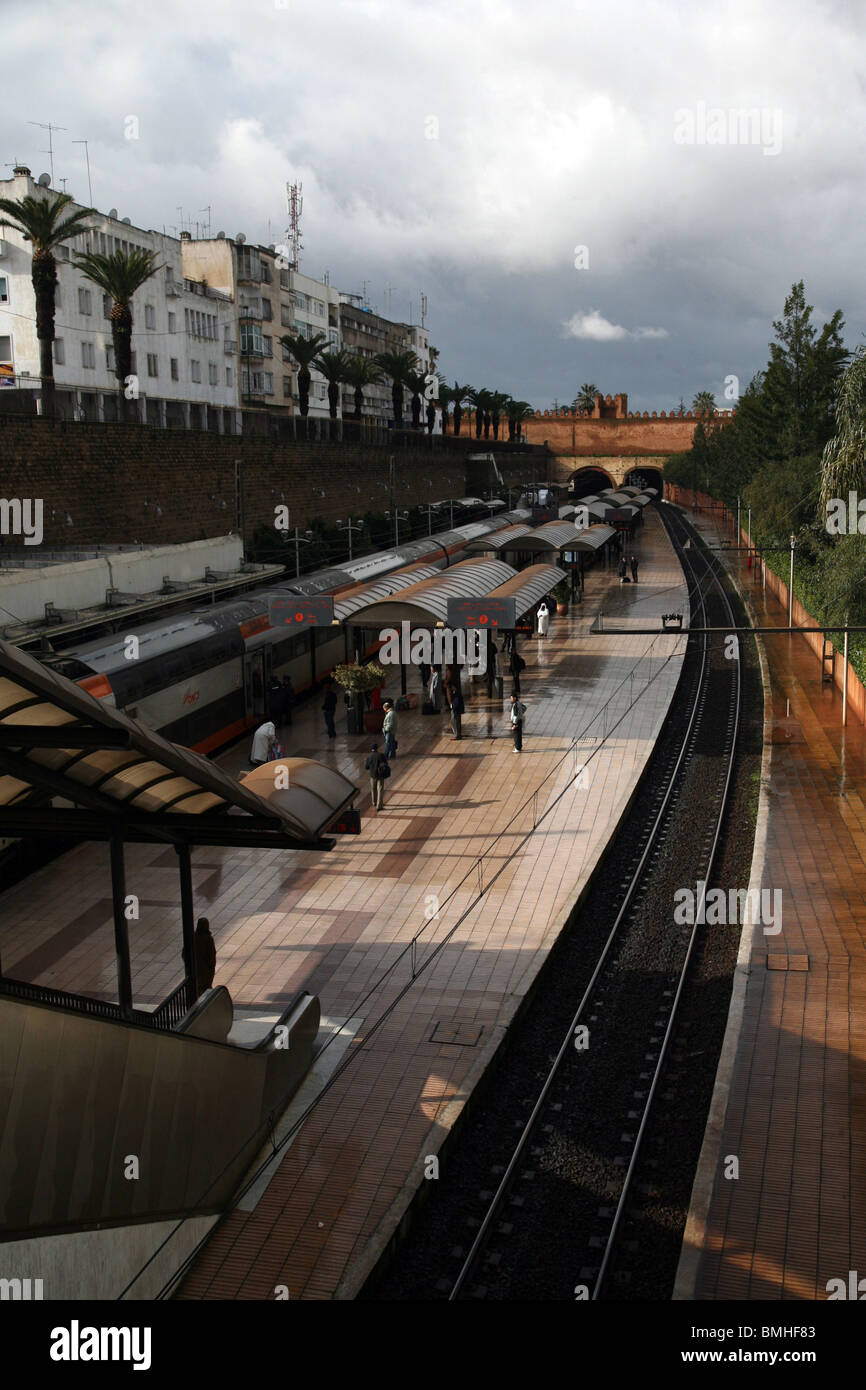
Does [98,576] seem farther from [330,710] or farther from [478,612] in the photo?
[478,612]

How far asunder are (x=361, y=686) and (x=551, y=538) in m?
19.9

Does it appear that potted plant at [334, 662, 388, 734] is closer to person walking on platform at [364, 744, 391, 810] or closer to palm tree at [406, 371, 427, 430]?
person walking on platform at [364, 744, 391, 810]

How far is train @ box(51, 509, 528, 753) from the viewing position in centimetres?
1692

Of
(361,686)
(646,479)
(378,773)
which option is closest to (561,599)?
(361,686)

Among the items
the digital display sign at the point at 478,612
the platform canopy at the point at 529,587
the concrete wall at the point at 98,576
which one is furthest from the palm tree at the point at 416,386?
the digital display sign at the point at 478,612

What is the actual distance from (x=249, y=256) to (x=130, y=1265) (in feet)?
202

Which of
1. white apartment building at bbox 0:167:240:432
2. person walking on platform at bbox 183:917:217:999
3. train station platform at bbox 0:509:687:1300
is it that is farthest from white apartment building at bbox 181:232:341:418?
person walking on platform at bbox 183:917:217:999

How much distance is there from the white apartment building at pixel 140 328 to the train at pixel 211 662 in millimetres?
7517

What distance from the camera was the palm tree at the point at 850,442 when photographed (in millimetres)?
22531

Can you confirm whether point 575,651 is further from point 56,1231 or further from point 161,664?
point 56,1231

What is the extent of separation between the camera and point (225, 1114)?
336 inches

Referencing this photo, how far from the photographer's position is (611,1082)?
1072 centimetres

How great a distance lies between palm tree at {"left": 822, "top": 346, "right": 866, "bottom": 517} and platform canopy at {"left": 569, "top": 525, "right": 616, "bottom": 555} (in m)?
16.3

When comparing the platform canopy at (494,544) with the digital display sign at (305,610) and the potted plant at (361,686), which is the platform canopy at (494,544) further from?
the digital display sign at (305,610)
